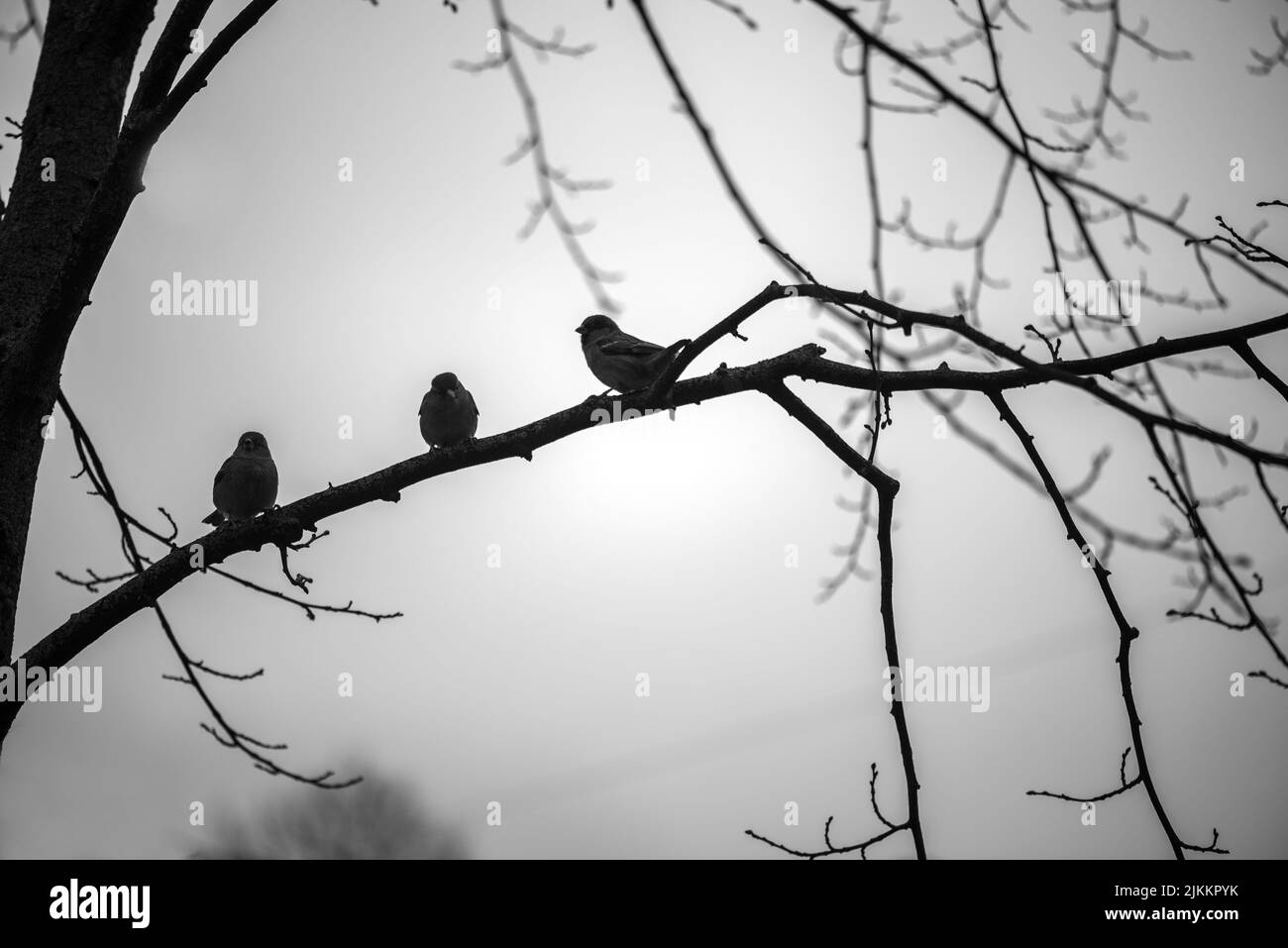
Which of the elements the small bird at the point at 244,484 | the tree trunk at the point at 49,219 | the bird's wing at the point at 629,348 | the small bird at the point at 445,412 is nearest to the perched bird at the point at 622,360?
the bird's wing at the point at 629,348

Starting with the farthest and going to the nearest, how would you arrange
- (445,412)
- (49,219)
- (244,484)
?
(445,412) → (244,484) → (49,219)

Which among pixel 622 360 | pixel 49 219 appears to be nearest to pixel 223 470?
pixel 622 360

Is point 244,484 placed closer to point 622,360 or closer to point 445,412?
point 445,412

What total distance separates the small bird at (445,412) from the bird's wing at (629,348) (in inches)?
42.1

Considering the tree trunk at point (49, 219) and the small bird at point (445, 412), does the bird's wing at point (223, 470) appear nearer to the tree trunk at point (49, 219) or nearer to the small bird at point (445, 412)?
the small bird at point (445, 412)

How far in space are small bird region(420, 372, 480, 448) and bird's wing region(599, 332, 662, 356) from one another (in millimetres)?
1070

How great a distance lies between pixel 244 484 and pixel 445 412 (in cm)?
138

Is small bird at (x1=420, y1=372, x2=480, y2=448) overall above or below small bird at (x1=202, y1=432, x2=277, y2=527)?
above

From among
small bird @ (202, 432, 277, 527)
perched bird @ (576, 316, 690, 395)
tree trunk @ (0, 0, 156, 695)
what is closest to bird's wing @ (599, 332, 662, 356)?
perched bird @ (576, 316, 690, 395)

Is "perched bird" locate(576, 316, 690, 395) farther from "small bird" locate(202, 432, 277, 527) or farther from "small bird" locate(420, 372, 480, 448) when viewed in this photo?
"small bird" locate(202, 432, 277, 527)

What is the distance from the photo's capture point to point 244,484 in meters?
6.58

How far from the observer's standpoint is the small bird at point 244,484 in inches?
260

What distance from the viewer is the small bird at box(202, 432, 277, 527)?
659 centimetres
